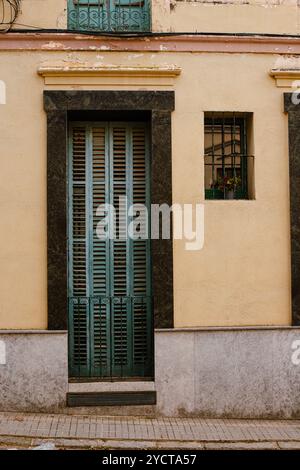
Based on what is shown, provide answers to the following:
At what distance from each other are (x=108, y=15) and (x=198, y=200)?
2847mm

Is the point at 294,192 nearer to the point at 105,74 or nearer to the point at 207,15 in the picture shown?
the point at 207,15

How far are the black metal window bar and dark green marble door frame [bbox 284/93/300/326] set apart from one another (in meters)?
2.02

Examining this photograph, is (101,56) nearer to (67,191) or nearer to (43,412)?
(67,191)

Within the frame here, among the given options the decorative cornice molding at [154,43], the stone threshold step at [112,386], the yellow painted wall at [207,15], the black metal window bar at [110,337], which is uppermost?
the yellow painted wall at [207,15]

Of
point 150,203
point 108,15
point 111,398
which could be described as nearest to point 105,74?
point 108,15

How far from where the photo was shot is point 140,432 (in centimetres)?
845

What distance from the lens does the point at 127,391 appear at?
905 cm

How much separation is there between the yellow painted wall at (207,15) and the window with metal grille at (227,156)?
1234mm

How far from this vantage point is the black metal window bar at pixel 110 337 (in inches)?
369

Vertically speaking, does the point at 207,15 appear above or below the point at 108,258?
above

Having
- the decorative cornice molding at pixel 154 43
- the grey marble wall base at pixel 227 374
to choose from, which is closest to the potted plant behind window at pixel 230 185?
the decorative cornice molding at pixel 154 43

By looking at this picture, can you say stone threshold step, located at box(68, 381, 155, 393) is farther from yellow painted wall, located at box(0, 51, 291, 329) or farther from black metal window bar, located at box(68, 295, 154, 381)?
yellow painted wall, located at box(0, 51, 291, 329)

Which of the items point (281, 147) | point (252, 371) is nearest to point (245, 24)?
point (281, 147)

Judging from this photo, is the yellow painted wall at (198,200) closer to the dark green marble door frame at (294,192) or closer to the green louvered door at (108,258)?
the dark green marble door frame at (294,192)
